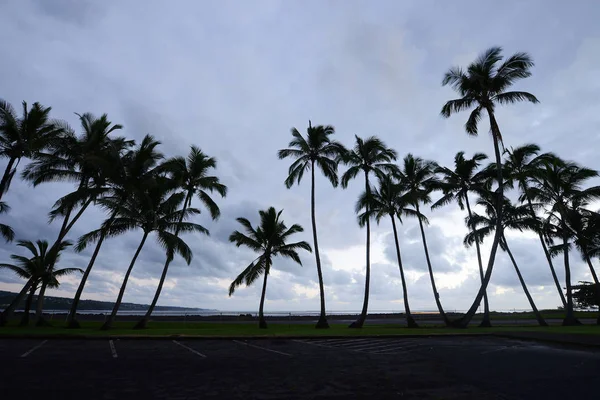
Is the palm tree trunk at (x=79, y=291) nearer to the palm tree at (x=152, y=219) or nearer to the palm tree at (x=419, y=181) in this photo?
the palm tree at (x=152, y=219)

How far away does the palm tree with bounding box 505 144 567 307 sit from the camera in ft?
96.3

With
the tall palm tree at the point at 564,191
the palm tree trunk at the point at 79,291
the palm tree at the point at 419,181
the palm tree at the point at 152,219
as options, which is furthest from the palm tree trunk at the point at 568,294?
the palm tree trunk at the point at 79,291

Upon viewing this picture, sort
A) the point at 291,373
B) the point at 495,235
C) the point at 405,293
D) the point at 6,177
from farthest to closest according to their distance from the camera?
the point at 405,293, the point at 495,235, the point at 6,177, the point at 291,373

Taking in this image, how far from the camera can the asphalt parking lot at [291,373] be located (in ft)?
20.9

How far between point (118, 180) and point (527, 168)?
107 ft

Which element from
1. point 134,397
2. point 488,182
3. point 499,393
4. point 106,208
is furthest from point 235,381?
point 488,182

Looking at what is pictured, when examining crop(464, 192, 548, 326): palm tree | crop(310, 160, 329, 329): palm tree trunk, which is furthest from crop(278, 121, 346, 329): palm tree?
crop(464, 192, 548, 326): palm tree

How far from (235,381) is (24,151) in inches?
888

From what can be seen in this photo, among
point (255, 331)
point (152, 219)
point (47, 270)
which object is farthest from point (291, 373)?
point (47, 270)

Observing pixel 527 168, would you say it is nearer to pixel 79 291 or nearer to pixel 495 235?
pixel 495 235

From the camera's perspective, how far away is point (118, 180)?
23812mm

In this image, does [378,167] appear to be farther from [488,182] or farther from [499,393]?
[499,393]

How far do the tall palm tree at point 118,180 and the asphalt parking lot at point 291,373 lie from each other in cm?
1188

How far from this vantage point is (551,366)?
30.3 ft
